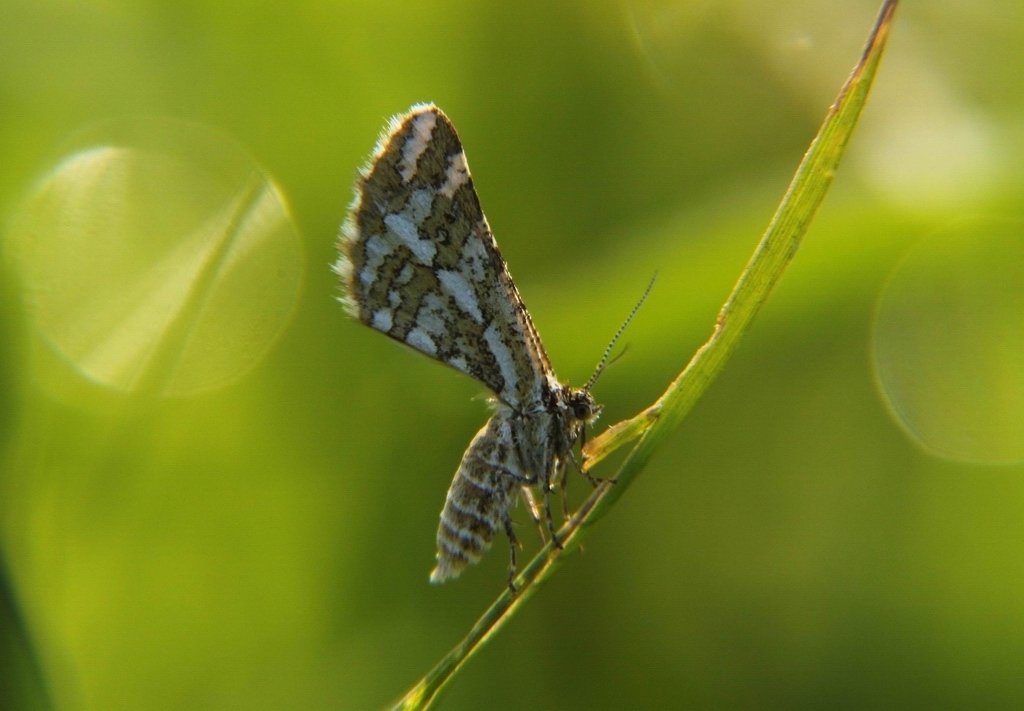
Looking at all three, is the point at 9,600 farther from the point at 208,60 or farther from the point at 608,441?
the point at 208,60

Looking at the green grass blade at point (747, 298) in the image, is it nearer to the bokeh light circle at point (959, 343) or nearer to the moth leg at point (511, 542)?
the moth leg at point (511, 542)

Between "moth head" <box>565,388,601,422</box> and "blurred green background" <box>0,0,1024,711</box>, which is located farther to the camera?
"moth head" <box>565,388,601,422</box>

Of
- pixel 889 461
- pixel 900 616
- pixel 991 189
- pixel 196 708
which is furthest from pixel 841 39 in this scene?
pixel 196 708

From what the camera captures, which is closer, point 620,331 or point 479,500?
point 620,331

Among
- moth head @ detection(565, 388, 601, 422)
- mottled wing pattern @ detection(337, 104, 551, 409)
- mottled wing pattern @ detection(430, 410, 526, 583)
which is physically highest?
mottled wing pattern @ detection(337, 104, 551, 409)

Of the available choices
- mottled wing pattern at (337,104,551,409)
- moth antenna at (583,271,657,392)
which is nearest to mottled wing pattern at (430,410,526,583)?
mottled wing pattern at (337,104,551,409)

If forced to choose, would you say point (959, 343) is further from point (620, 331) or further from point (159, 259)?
point (159, 259)

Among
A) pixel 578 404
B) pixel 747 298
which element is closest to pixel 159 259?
pixel 578 404

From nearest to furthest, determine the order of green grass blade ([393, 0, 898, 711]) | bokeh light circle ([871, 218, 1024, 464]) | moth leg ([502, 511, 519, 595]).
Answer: green grass blade ([393, 0, 898, 711]) → moth leg ([502, 511, 519, 595]) → bokeh light circle ([871, 218, 1024, 464])

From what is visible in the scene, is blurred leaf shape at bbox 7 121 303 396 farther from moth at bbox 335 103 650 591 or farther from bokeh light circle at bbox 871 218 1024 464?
bokeh light circle at bbox 871 218 1024 464
